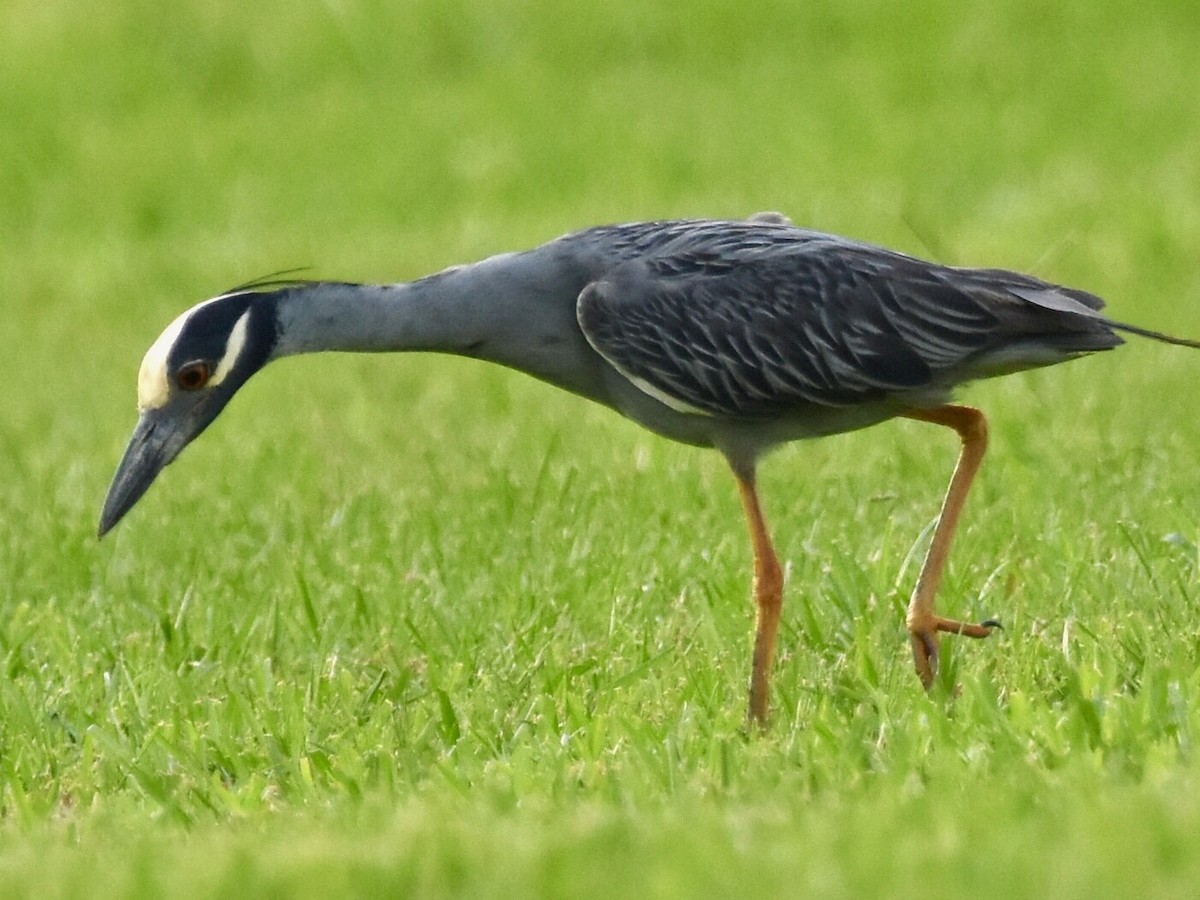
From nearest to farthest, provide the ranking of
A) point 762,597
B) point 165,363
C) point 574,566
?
point 165,363
point 762,597
point 574,566

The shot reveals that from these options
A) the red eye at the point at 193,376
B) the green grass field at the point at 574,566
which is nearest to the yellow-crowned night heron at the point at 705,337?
the red eye at the point at 193,376

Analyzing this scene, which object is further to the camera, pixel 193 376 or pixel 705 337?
pixel 705 337

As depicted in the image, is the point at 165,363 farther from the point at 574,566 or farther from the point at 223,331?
the point at 574,566

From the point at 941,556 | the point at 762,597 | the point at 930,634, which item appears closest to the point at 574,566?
the point at 762,597

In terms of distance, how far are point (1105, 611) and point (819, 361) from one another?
111 centimetres

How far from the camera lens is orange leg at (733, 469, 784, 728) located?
18.8 ft

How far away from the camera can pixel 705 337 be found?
622cm

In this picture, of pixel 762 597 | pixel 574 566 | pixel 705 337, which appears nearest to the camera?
pixel 762 597

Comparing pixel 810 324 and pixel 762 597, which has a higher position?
Result: pixel 810 324

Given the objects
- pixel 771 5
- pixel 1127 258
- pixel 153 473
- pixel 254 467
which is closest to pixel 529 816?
pixel 153 473

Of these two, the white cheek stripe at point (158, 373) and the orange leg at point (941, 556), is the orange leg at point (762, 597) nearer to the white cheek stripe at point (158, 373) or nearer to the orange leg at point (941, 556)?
the orange leg at point (941, 556)

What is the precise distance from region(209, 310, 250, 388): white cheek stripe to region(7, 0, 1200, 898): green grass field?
0.86 m

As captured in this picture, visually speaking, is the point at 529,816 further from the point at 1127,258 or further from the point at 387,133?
the point at 387,133

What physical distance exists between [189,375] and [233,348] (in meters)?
0.15
